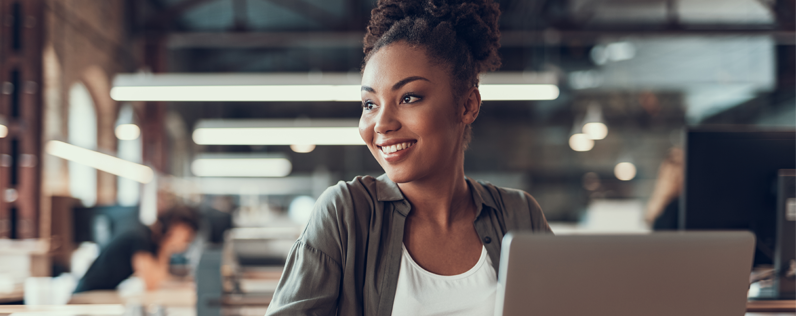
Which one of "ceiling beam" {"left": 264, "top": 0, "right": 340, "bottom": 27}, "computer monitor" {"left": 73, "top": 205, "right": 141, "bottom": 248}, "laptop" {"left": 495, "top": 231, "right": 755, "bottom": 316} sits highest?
"ceiling beam" {"left": 264, "top": 0, "right": 340, "bottom": 27}

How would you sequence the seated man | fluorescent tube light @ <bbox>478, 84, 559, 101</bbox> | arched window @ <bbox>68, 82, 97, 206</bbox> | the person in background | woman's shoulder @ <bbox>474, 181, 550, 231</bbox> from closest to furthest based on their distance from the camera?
woman's shoulder @ <bbox>474, 181, 550, 231</bbox> < the person in background < the seated man < fluorescent tube light @ <bbox>478, 84, 559, 101</bbox> < arched window @ <bbox>68, 82, 97, 206</bbox>

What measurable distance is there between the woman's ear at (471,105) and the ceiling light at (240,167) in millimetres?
10163

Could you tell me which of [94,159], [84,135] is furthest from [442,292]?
[84,135]

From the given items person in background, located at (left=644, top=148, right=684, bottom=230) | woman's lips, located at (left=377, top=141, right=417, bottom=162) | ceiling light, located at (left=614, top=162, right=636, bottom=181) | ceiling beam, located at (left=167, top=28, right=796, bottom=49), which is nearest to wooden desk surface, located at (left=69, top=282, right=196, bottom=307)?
woman's lips, located at (left=377, top=141, right=417, bottom=162)

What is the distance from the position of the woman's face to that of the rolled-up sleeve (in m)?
0.20

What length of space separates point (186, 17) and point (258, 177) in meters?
4.18

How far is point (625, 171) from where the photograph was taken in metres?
10.8

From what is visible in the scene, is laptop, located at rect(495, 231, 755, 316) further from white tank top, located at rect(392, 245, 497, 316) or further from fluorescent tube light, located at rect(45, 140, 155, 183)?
fluorescent tube light, located at rect(45, 140, 155, 183)

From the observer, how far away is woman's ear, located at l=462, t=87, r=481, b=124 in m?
1.00

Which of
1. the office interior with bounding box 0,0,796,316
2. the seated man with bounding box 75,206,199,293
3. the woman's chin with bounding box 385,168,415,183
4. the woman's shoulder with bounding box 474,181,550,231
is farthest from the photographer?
the seated man with bounding box 75,206,199,293

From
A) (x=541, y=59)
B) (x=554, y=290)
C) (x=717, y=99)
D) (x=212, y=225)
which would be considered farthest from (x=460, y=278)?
(x=717, y=99)

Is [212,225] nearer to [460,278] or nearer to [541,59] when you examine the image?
[460,278]

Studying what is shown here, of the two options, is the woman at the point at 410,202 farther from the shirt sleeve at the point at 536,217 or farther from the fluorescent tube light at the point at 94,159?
the fluorescent tube light at the point at 94,159

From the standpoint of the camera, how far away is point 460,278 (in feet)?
3.16
